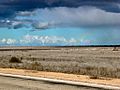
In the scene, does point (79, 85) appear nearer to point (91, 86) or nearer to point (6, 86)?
point (91, 86)

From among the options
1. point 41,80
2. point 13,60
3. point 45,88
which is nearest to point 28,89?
point 45,88

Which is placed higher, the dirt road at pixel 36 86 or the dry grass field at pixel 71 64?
the dirt road at pixel 36 86

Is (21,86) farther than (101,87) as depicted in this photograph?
Yes

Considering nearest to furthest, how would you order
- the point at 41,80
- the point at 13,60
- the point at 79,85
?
the point at 79,85, the point at 41,80, the point at 13,60

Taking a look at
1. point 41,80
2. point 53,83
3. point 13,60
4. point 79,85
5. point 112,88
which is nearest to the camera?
point 112,88

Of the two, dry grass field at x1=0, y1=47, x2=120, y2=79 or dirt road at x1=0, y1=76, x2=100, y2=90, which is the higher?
dirt road at x1=0, y1=76, x2=100, y2=90

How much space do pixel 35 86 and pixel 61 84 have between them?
1.26 meters

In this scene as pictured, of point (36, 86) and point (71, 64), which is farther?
point (71, 64)

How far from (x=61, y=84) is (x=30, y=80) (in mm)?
2470

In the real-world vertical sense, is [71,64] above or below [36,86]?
below

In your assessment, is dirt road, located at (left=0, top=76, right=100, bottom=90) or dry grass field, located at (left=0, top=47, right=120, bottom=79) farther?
dry grass field, located at (left=0, top=47, right=120, bottom=79)

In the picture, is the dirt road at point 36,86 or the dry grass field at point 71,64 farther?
the dry grass field at point 71,64

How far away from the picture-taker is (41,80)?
18203 mm

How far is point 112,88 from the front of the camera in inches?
569
